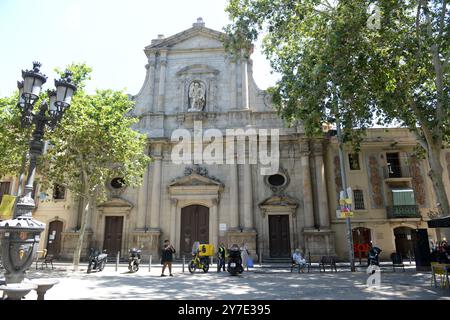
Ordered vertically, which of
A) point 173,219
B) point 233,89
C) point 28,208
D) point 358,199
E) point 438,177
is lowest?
point 28,208

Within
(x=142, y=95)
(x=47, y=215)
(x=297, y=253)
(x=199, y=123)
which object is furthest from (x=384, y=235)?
(x=47, y=215)

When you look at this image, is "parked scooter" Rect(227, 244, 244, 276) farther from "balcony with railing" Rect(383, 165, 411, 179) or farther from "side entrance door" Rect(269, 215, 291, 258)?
"balcony with railing" Rect(383, 165, 411, 179)

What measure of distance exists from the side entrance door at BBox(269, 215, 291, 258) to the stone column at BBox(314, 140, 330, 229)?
2330 millimetres

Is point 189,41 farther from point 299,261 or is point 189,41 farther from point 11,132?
point 299,261

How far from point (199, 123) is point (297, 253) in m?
12.3

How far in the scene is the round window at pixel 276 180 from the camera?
22984 millimetres

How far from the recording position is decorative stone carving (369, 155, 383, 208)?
22.3 metres

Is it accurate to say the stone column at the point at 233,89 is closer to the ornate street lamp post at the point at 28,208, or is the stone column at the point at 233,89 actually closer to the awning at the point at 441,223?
the awning at the point at 441,223

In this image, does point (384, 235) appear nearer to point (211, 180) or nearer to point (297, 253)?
point (297, 253)

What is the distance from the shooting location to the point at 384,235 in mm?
21719

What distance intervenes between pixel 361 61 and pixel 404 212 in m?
13.8

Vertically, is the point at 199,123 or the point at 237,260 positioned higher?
the point at 199,123

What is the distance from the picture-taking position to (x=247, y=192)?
22.2m

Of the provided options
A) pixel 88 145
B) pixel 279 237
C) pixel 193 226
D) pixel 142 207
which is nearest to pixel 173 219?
pixel 193 226
